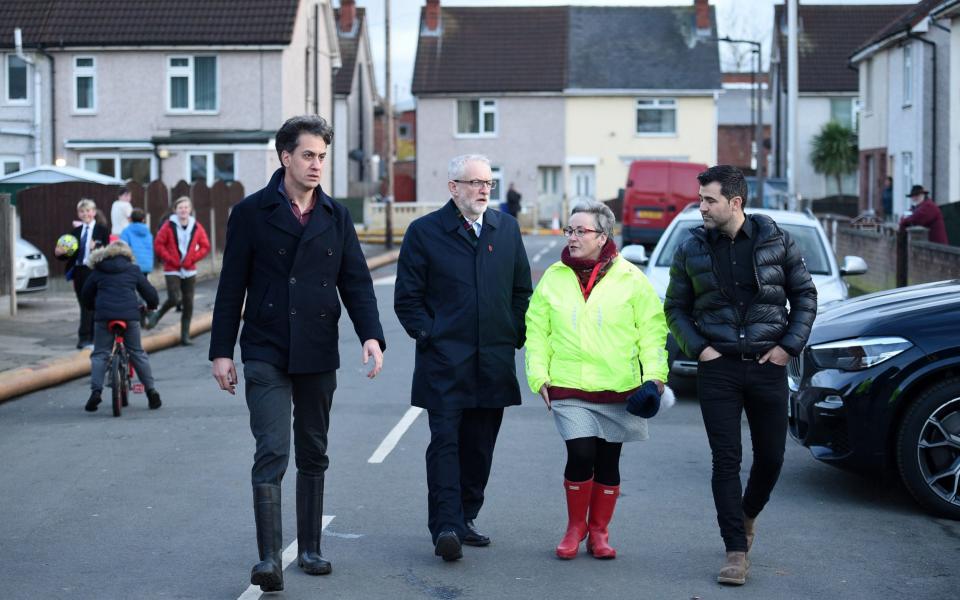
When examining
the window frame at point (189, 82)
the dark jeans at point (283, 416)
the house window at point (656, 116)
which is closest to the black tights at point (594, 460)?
the dark jeans at point (283, 416)

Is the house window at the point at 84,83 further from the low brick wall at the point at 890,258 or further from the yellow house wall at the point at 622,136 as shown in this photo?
the low brick wall at the point at 890,258

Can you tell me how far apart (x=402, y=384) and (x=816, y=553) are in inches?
289

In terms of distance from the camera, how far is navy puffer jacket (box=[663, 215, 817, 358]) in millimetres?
6551

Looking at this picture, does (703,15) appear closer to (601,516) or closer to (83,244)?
(83,244)

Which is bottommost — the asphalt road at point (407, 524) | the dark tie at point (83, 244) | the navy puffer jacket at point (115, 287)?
the asphalt road at point (407, 524)

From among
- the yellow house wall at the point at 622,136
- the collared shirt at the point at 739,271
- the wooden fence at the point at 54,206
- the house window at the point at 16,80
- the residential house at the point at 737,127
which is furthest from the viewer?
the residential house at the point at 737,127

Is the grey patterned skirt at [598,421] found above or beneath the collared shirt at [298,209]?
beneath

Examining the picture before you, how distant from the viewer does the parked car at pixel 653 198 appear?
3500 cm

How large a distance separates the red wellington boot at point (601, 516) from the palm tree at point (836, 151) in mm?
52435

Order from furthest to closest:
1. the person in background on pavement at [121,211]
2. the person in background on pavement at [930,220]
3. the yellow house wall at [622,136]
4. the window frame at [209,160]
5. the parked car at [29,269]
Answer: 1. the yellow house wall at [622,136]
2. the window frame at [209,160]
3. the person in background on pavement at [930,220]
4. the parked car at [29,269]
5. the person in background on pavement at [121,211]

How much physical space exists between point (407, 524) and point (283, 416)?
155 centimetres

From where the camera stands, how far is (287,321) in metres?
6.45

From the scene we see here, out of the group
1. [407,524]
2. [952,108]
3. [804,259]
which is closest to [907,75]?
[952,108]

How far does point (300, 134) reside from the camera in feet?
21.0
